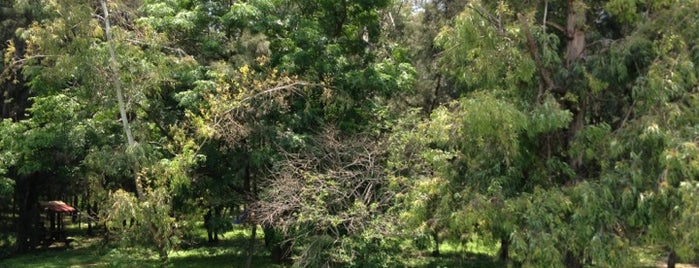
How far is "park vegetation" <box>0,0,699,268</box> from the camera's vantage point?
801 cm

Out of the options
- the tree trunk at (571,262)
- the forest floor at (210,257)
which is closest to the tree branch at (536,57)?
the tree trunk at (571,262)

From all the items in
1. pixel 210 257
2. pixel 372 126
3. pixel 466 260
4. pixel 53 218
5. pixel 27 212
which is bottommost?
pixel 466 260

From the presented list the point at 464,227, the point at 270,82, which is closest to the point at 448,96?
the point at 270,82

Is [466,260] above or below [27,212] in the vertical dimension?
below

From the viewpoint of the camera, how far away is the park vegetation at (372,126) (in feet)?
26.3

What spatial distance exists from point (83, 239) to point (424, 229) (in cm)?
2060

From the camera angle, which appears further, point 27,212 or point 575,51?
point 27,212

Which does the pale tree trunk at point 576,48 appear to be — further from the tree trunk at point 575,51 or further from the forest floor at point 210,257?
the forest floor at point 210,257

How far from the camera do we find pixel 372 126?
12.9m

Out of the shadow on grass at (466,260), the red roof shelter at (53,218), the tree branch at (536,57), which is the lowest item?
the shadow on grass at (466,260)

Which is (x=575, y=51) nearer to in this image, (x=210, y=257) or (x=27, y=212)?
(x=210, y=257)

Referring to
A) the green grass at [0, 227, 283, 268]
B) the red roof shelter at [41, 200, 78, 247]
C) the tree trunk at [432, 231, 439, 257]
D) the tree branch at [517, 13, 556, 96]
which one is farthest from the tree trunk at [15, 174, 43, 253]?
the tree branch at [517, 13, 556, 96]

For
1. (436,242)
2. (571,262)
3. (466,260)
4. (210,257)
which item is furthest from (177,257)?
(571,262)

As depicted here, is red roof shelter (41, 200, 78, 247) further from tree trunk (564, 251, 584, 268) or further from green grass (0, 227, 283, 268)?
tree trunk (564, 251, 584, 268)
